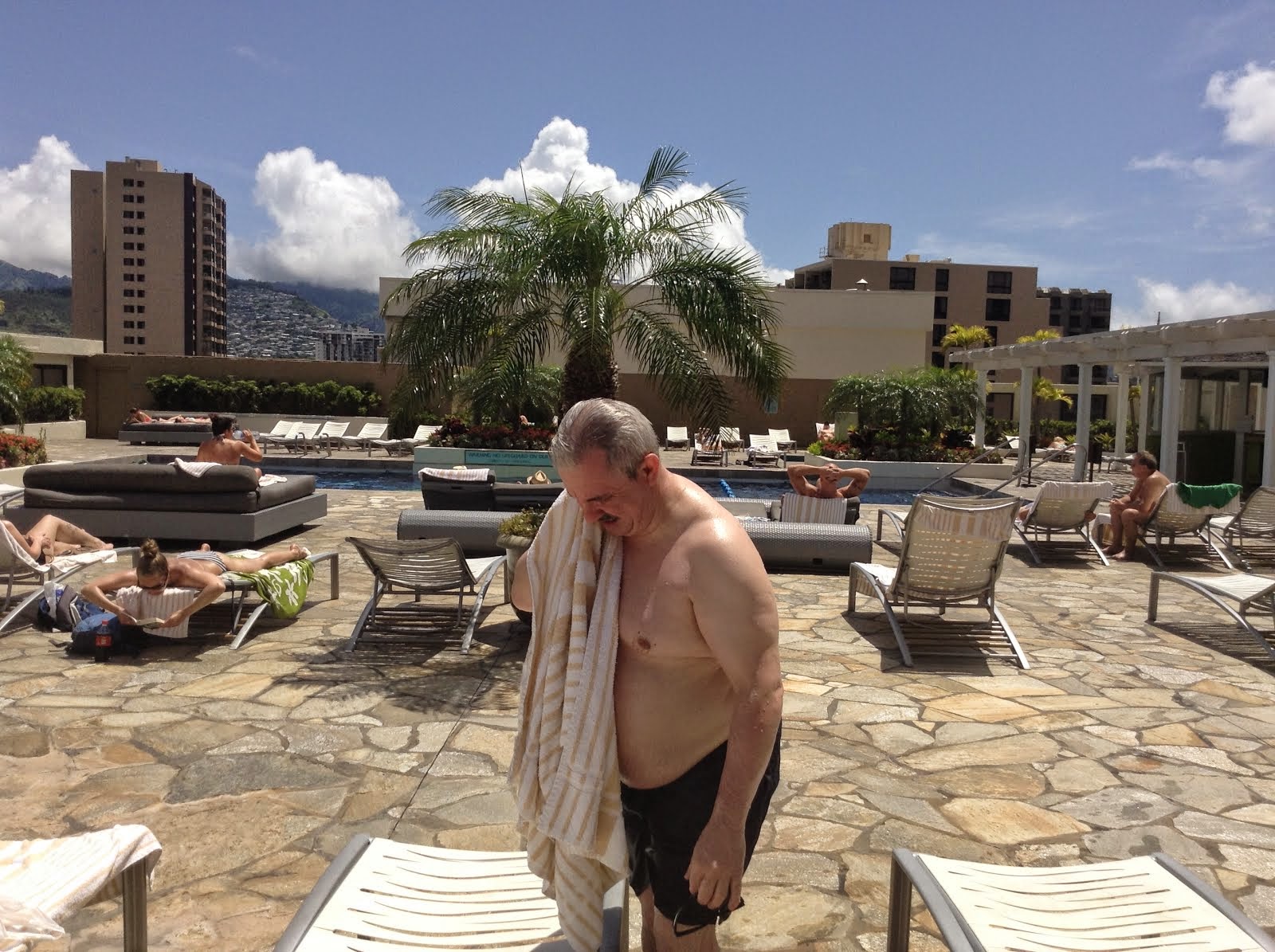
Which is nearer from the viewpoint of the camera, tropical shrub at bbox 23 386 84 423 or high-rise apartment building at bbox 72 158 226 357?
tropical shrub at bbox 23 386 84 423

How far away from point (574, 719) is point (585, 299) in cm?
500

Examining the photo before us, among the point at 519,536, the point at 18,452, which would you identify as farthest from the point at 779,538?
the point at 18,452

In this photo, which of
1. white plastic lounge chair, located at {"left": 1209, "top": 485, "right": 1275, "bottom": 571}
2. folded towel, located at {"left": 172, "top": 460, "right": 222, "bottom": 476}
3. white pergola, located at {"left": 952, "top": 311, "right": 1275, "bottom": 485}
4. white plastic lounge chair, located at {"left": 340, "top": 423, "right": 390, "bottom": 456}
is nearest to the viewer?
folded towel, located at {"left": 172, "top": 460, "right": 222, "bottom": 476}

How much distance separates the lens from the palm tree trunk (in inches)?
254

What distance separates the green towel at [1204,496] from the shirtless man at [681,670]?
881 cm

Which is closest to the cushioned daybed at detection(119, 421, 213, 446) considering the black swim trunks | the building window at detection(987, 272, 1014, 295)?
the black swim trunks

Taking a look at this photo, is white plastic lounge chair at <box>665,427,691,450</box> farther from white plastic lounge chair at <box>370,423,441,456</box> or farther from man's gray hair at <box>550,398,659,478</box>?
man's gray hair at <box>550,398,659,478</box>

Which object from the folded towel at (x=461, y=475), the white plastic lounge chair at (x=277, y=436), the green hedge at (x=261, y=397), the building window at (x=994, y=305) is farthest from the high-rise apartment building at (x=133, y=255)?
the folded towel at (x=461, y=475)

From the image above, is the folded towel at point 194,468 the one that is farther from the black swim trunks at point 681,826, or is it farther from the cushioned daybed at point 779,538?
the black swim trunks at point 681,826

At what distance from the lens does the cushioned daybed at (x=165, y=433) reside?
24.0 metres

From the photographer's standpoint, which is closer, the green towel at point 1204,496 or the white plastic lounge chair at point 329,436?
the green towel at point 1204,496

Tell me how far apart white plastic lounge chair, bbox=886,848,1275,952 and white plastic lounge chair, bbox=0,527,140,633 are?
5383 mm

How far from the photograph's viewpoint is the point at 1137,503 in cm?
945

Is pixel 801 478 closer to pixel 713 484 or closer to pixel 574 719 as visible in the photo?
pixel 574 719
